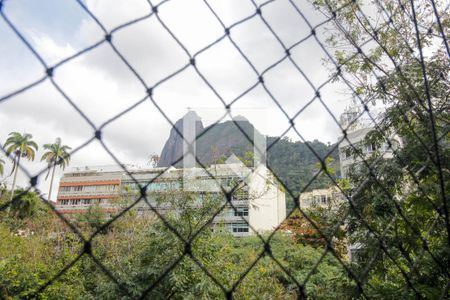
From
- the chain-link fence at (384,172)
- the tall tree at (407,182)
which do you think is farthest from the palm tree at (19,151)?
the tall tree at (407,182)

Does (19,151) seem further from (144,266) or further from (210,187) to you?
(210,187)

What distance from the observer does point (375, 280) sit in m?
2.00

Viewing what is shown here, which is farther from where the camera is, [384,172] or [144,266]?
[144,266]

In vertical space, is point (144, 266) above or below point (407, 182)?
below

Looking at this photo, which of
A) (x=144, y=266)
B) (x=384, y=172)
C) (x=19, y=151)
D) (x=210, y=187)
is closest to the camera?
(x=19, y=151)

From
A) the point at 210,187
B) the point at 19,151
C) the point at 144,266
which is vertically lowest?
the point at 144,266

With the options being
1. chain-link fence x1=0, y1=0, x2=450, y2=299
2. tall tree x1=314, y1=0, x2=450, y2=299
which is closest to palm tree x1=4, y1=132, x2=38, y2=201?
chain-link fence x1=0, y1=0, x2=450, y2=299

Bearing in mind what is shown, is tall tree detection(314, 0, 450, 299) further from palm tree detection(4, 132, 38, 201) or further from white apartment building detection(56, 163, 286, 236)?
palm tree detection(4, 132, 38, 201)

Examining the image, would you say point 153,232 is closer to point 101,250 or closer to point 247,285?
point 247,285

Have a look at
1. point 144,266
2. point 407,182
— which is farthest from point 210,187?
point 407,182

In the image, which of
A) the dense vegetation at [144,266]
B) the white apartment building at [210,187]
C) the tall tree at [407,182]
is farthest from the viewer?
the dense vegetation at [144,266]

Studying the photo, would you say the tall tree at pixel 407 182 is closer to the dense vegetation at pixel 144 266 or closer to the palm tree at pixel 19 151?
the dense vegetation at pixel 144 266

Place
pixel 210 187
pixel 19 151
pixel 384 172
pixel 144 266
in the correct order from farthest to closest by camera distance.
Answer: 1. pixel 210 187
2. pixel 144 266
3. pixel 384 172
4. pixel 19 151

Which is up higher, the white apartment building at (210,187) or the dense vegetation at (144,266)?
the white apartment building at (210,187)
